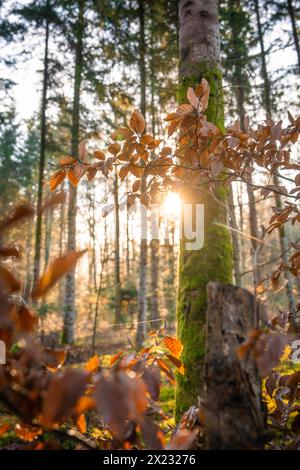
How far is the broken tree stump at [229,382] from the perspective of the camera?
0.67m

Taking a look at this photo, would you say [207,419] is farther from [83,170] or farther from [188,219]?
[188,219]

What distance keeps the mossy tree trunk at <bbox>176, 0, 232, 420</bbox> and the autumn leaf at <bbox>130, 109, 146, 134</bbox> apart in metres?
0.56

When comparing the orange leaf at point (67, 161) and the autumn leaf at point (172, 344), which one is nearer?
the autumn leaf at point (172, 344)

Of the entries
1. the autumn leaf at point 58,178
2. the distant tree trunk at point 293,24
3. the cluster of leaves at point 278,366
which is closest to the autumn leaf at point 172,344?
the cluster of leaves at point 278,366

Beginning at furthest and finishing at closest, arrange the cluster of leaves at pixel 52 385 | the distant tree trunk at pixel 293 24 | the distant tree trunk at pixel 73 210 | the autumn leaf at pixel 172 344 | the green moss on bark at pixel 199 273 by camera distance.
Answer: the distant tree trunk at pixel 73 210 → the distant tree trunk at pixel 293 24 → the green moss on bark at pixel 199 273 → the autumn leaf at pixel 172 344 → the cluster of leaves at pixel 52 385

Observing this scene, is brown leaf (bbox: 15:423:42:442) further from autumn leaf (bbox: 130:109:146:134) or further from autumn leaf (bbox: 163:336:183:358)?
autumn leaf (bbox: 130:109:146:134)

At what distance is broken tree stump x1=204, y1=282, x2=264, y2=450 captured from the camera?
67cm

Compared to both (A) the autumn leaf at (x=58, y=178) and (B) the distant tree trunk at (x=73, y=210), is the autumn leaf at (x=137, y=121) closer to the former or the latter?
(A) the autumn leaf at (x=58, y=178)

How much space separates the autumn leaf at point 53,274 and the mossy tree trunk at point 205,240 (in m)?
1.18

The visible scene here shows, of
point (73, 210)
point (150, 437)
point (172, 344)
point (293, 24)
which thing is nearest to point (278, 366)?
point (172, 344)

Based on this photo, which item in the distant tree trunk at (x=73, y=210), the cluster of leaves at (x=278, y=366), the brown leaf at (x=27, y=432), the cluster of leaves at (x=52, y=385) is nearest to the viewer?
the cluster of leaves at (x=52, y=385)

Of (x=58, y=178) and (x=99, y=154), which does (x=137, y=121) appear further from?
(x=58, y=178)
